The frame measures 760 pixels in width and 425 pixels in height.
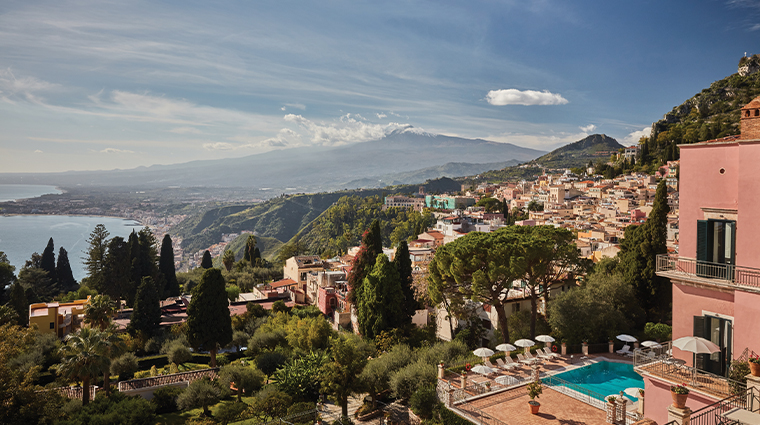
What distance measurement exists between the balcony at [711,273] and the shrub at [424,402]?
754 centimetres

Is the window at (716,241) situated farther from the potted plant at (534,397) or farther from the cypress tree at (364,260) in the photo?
the cypress tree at (364,260)

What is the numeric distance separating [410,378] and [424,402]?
1.57 meters

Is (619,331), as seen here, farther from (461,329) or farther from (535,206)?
(535,206)

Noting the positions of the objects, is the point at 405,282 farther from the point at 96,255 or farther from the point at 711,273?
the point at 96,255

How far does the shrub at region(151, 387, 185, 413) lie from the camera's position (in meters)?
18.4

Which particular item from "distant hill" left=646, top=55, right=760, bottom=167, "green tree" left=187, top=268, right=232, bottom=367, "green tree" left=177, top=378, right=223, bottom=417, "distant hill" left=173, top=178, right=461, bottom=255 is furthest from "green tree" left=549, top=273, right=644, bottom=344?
"distant hill" left=173, top=178, right=461, bottom=255

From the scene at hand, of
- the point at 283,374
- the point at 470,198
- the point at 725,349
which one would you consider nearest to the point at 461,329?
the point at 283,374

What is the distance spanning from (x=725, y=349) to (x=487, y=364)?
8488 mm

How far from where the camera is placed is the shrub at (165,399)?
18402 millimetres

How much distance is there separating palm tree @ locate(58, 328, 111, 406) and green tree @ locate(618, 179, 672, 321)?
78.3 ft

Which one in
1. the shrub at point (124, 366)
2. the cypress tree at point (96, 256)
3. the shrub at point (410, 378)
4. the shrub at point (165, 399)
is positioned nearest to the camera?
the shrub at point (410, 378)

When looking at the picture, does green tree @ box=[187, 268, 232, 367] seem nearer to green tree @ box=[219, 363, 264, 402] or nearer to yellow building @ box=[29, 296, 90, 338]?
green tree @ box=[219, 363, 264, 402]

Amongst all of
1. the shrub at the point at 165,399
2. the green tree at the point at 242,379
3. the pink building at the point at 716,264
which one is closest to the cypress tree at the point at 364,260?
the green tree at the point at 242,379

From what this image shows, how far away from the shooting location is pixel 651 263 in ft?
69.6
